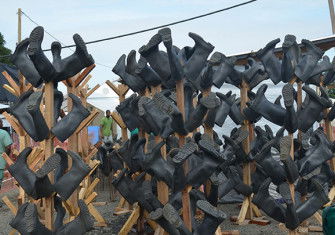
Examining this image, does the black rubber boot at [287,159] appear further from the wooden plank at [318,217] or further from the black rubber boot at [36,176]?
the black rubber boot at [36,176]

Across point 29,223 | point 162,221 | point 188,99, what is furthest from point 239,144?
point 29,223

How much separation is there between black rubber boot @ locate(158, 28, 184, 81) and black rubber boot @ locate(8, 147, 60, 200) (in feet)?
3.22

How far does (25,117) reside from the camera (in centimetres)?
303

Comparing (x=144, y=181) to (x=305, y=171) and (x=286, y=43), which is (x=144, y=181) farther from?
(x=286, y=43)

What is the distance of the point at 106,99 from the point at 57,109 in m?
11.4

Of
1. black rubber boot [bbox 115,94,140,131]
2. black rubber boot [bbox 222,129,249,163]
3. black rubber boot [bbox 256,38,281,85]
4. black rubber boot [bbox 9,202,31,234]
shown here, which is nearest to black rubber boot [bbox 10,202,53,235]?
black rubber boot [bbox 9,202,31,234]

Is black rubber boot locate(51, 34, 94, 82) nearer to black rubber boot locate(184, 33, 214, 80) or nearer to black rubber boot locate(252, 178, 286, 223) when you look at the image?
black rubber boot locate(184, 33, 214, 80)

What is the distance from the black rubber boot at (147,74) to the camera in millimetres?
3955

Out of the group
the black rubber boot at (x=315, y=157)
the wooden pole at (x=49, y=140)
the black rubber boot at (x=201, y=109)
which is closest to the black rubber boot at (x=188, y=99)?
the black rubber boot at (x=201, y=109)

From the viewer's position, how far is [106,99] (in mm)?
14617

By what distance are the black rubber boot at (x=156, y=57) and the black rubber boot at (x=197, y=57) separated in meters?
0.17

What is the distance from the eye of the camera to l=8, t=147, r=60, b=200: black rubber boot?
2824 millimetres

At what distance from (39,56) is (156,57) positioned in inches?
32.9

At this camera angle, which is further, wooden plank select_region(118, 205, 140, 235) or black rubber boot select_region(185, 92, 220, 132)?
wooden plank select_region(118, 205, 140, 235)
